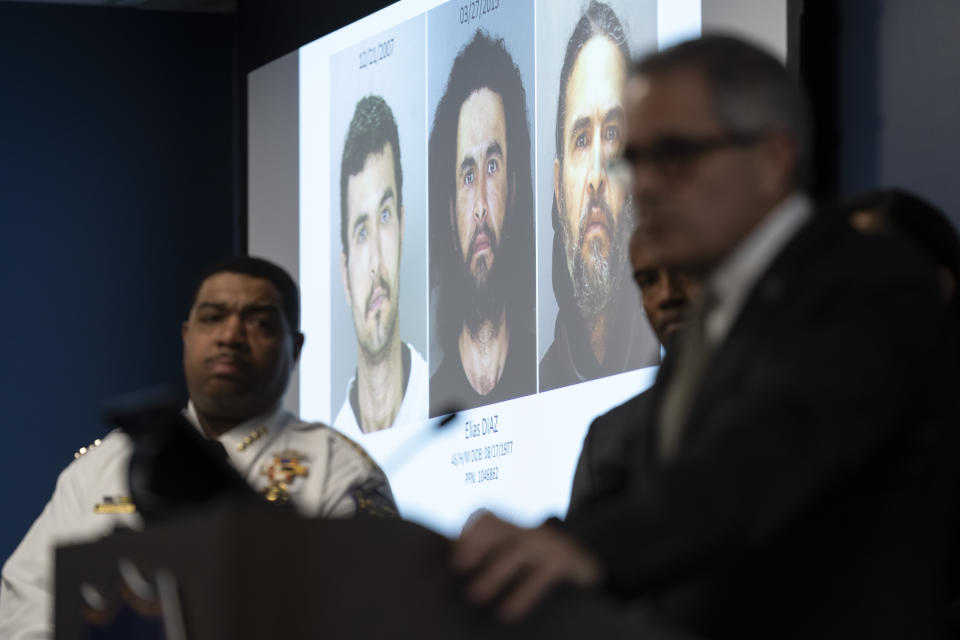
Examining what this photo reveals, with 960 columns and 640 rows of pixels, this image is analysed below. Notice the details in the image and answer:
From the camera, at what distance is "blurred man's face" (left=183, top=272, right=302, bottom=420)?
3.32m

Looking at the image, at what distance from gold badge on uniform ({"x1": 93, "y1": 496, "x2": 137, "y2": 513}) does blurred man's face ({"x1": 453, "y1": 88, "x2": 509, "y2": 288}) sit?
179 cm

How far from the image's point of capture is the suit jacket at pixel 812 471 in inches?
48.1

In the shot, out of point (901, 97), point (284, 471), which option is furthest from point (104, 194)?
point (901, 97)

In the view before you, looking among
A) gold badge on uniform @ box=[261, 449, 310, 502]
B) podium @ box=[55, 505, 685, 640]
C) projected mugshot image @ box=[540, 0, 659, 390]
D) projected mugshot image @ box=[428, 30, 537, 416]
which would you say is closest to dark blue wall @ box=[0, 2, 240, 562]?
projected mugshot image @ box=[428, 30, 537, 416]

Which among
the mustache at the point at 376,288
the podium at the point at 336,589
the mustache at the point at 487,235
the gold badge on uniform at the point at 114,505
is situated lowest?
the gold badge on uniform at the point at 114,505

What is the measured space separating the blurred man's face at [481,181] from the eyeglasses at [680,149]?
329cm

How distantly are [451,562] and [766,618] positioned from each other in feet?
0.89

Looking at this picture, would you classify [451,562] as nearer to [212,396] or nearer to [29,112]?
[212,396]

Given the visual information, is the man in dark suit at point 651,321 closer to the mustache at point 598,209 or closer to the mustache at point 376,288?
the mustache at point 598,209

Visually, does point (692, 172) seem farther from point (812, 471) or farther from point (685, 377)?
point (812, 471)

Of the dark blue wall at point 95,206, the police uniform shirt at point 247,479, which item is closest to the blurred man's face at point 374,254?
the dark blue wall at point 95,206

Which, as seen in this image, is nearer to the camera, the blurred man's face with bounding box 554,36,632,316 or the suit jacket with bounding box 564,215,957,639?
the suit jacket with bounding box 564,215,957,639

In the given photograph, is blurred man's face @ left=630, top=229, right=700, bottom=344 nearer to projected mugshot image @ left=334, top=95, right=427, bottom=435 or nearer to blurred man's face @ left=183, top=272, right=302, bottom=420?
blurred man's face @ left=183, top=272, right=302, bottom=420

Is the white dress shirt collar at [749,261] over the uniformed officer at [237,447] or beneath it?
over
